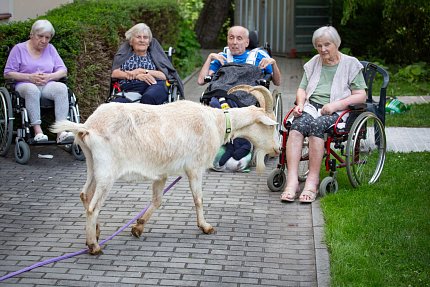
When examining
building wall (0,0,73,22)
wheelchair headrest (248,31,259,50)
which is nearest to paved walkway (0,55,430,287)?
wheelchair headrest (248,31,259,50)

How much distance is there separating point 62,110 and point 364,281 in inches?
189

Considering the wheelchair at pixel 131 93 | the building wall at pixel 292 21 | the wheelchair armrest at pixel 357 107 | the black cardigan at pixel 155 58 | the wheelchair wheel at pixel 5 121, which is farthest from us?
the building wall at pixel 292 21

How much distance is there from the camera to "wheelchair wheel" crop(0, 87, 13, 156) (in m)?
8.99

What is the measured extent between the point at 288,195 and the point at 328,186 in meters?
0.43

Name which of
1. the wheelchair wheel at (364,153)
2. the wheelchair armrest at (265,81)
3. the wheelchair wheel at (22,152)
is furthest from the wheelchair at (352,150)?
the wheelchair wheel at (22,152)

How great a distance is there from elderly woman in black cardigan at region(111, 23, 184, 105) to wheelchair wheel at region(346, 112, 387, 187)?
263cm

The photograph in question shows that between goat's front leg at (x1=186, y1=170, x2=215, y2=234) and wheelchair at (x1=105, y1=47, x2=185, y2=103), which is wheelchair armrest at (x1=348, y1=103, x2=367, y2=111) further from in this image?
wheelchair at (x1=105, y1=47, x2=185, y2=103)

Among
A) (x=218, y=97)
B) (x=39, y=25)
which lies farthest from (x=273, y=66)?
(x=39, y=25)

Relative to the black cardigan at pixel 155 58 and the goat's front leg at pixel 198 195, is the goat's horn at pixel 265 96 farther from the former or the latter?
the black cardigan at pixel 155 58

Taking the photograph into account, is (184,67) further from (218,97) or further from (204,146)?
(204,146)

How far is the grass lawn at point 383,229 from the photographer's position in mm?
5762

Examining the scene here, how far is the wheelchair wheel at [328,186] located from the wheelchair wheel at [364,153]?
0.17 metres

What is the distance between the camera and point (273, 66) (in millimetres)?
9617

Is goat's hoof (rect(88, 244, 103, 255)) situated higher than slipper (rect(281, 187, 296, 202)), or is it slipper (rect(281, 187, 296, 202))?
goat's hoof (rect(88, 244, 103, 255))
